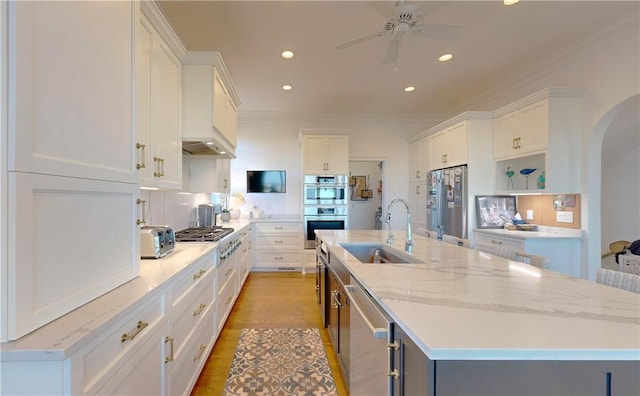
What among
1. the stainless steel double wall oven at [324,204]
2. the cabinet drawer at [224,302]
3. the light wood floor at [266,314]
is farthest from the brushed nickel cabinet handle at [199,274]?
the stainless steel double wall oven at [324,204]

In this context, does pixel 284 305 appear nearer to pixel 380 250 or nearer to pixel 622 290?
pixel 380 250

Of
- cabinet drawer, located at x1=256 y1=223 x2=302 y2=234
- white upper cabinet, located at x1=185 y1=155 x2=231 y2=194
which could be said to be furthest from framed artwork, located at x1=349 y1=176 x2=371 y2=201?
white upper cabinet, located at x1=185 y1=155 x2=231 y2=194

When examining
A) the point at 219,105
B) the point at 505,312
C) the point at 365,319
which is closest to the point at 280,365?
the point at 365,319

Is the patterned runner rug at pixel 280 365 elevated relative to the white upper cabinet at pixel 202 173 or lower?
lower

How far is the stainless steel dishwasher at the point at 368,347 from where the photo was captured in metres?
1.08

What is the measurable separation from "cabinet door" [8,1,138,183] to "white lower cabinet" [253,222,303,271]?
3.62 metres

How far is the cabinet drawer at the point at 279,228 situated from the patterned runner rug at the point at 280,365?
2.24 metres

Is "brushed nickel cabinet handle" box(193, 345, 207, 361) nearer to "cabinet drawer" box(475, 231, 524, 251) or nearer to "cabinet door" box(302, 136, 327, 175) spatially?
"cabinet drawer" box(475, 231, 524, 251)

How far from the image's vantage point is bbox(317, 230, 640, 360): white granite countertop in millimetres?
735

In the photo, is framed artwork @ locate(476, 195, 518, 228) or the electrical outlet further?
framed artwork @ locate(476, 195, 518, 228)

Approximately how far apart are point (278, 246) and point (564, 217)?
13.0ft

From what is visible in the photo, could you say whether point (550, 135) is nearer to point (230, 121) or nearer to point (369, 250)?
point (369, 250)

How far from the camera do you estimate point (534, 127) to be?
332 cm

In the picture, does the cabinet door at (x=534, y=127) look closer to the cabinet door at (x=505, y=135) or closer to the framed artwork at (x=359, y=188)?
the cabinet door at (x=505, y=135)
